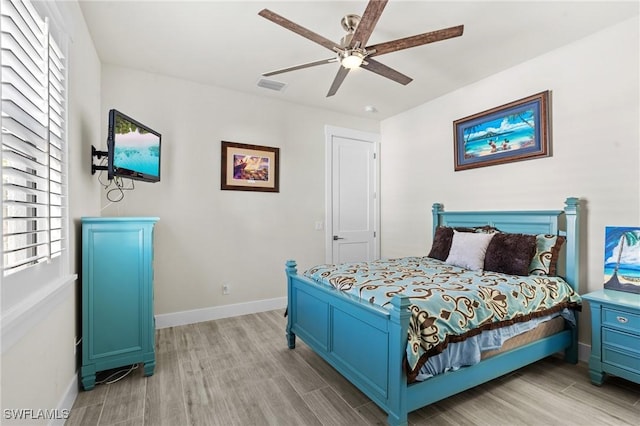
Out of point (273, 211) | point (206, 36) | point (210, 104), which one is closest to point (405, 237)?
point (273, 211)

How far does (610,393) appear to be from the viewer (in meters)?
2.15

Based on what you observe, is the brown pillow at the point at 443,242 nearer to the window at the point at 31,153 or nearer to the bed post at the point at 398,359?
the bed post at the point at 398,359

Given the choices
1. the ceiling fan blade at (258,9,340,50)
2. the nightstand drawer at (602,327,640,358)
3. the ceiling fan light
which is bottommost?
the nightstand drawer at (602,327,640,358)

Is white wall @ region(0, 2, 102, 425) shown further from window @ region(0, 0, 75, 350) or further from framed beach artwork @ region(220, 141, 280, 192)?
framed beach artwork @ region(220, 141, 280, 192)

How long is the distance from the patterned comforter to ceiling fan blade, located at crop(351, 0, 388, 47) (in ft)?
5.39

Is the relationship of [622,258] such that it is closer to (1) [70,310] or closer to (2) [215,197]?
(2) [215,197]

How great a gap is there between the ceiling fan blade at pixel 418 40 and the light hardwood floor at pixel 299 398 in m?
2.35

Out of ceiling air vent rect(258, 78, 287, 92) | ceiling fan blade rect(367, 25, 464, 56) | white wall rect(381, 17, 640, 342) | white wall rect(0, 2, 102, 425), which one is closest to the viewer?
white wall rect(0, 2, 102, 425)

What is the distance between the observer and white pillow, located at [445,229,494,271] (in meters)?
2.90

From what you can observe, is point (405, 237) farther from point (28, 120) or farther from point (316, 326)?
point (28, 120)

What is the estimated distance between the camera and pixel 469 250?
299cm

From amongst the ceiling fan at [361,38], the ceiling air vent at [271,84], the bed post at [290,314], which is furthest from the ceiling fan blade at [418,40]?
the bed post at [290,314]

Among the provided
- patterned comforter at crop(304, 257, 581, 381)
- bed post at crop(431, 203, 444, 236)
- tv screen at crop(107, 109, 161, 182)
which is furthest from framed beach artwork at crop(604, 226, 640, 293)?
tv screen at crop(107, 109, 161, 182)

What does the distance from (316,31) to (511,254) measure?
2.52 metres
